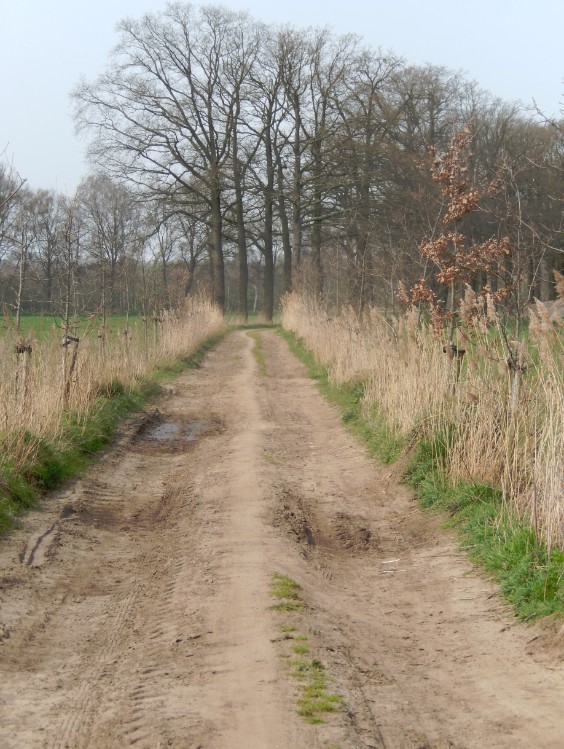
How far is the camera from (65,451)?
9648mm

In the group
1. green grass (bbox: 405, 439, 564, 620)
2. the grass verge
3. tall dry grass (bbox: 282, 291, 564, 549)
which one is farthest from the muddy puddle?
green grass (bbox: 405, 439, 564, 620)

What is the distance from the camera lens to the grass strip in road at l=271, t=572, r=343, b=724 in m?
4.03

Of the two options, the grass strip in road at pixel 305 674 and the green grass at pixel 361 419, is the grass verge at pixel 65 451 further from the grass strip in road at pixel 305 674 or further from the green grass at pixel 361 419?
the green grass at pixel 361 419

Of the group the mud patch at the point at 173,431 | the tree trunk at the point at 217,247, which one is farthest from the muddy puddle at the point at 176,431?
the tree trunk at the point at 217,247

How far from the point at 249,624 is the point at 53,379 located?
6.96 metres

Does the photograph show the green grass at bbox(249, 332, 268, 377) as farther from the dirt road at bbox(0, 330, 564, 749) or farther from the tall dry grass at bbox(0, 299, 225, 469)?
the dirt road at bbox(0, 330, 564, 749)

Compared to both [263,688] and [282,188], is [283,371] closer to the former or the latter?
[263,688]

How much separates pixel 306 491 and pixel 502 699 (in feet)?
16.1

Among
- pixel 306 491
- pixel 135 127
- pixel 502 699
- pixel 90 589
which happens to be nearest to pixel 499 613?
pixel 502 699

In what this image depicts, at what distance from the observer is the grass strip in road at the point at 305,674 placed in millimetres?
4031

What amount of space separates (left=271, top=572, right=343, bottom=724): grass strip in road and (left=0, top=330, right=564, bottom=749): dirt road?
4 centimetres

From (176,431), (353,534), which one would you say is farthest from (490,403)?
(176,431)

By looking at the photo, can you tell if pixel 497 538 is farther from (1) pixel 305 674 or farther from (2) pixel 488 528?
(1) pixel 305 674

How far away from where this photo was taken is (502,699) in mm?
4359
